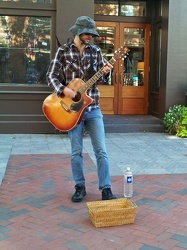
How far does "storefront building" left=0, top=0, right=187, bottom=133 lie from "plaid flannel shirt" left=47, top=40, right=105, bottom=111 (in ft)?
14.4

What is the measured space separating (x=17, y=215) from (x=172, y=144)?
180 inches

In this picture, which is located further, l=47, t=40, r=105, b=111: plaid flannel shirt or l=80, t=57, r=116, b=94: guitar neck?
l=47, t=40, r=105, b=111: plaid flannel shirt

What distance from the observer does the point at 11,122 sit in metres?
8.79

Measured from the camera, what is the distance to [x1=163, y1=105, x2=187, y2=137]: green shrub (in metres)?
8.70

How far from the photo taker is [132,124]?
9266 millimetres

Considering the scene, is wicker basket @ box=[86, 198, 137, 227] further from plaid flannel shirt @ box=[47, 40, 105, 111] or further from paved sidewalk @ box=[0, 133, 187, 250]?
plaid flannel shirt @ box=[47, 40, 105, 111]

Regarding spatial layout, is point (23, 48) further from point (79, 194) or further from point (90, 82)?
point (79, 194)

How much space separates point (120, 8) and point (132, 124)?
3.14 meters

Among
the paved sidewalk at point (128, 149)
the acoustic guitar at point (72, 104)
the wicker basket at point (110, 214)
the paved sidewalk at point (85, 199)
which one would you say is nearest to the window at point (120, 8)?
the paved sidewalk at point (128, 149)

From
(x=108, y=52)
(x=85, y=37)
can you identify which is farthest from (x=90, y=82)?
(x=108, y=52)

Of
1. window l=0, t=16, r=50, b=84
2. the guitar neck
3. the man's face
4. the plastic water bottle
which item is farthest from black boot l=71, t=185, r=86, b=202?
window l=0, t=16, r=50, b=84

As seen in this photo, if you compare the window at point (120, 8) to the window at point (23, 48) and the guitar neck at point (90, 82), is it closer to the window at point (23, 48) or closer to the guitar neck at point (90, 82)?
the window at point (23, 48)

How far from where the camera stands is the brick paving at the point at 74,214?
343 centimetres

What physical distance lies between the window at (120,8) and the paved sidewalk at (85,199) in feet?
12.9
